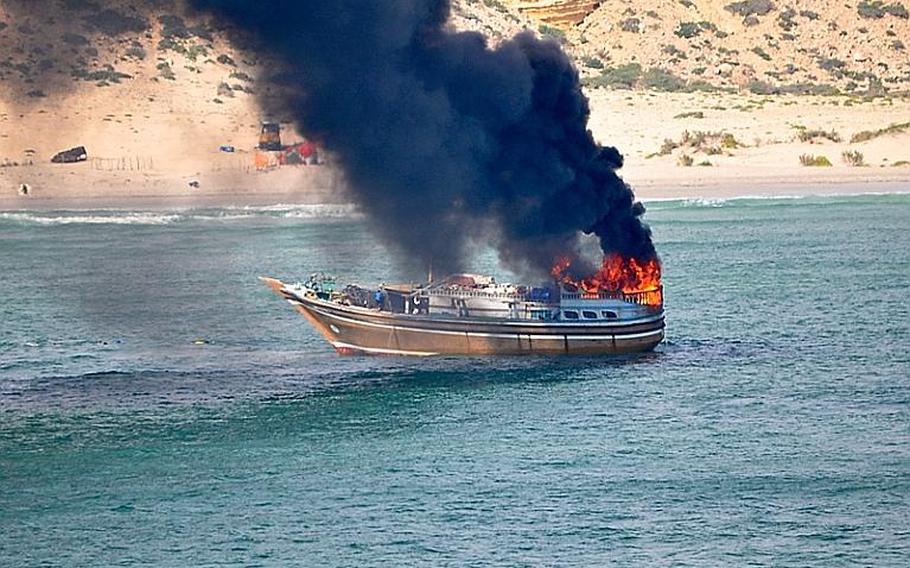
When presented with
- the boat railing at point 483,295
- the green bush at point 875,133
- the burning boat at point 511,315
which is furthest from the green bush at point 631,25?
the boat railing at point 483,295

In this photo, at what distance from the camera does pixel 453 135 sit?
59.0 meters

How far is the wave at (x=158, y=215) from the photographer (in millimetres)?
103812

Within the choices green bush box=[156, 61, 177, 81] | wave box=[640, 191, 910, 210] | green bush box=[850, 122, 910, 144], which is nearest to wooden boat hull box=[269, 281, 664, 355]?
green bush box=[156, 61, 177, 81]

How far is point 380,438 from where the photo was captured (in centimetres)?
4897

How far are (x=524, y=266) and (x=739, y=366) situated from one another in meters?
8.12

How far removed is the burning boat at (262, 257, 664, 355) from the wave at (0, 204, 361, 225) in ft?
139

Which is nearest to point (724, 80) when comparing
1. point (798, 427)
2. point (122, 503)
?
point (798, 427)

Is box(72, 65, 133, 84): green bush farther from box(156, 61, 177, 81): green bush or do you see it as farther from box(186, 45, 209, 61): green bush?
box(156, 61, 177, 81): green bush

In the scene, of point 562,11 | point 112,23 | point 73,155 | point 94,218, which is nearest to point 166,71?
point 73,155

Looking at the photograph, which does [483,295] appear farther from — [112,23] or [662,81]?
[662,81]

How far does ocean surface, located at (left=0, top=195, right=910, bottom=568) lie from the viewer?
131 feet

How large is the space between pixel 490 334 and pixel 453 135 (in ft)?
21.6

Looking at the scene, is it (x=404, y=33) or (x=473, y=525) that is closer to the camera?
(x=473, y=525)

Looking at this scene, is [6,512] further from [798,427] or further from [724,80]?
[724,80]
